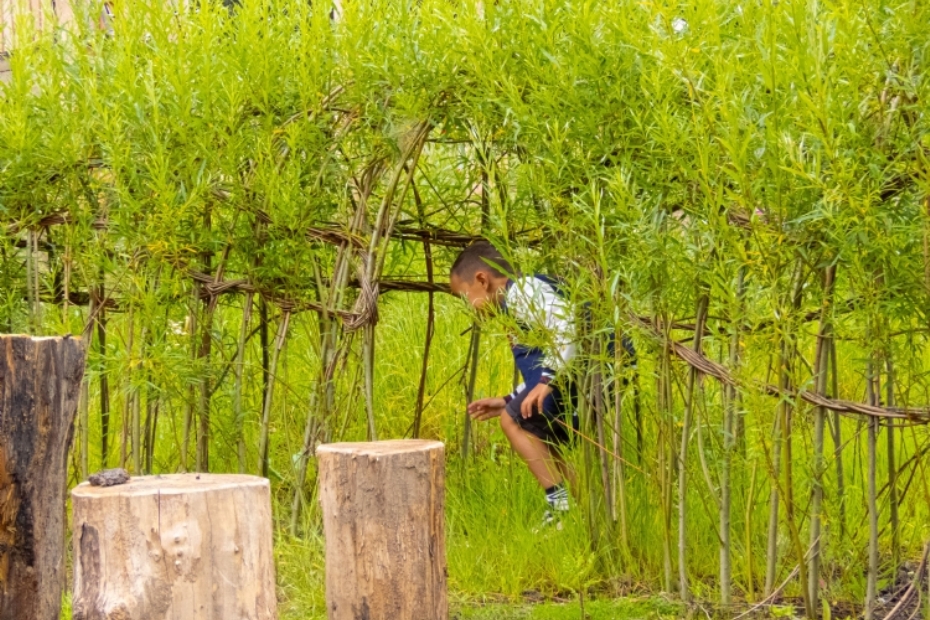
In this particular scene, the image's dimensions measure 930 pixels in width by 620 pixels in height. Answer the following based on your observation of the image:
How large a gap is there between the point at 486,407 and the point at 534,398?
1.87 feet

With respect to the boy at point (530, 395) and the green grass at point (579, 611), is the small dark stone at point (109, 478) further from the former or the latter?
the green grass at point (579, 611)

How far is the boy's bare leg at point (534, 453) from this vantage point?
5078 mm

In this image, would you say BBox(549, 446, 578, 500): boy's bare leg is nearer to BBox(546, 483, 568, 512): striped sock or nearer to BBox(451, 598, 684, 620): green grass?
BBox(546, 483, 568, 512): striped sock

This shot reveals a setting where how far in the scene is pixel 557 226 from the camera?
13.0ft

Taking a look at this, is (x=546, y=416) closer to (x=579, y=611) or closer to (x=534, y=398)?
(x=534, y=398)

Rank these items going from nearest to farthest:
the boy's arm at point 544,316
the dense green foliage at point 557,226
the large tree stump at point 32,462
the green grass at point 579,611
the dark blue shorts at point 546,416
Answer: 1. the dense green foliage at point 557,226
2. the large tree stump at point 32,462
3. the boy's arm at point 544,316
4. the green grass at point 579,611
5. the dark blue shorts at point 546,416

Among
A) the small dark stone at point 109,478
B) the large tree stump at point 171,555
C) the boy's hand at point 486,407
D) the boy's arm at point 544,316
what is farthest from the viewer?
the boy's hand at point 486,407

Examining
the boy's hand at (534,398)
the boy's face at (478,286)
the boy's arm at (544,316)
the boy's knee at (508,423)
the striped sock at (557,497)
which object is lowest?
the striped sock at (557,497)

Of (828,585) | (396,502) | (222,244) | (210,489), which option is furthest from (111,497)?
(828,585)

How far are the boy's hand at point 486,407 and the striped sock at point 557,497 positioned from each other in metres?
0.41

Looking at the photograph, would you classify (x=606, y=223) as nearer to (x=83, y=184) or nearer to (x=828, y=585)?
(x=828, y=585)

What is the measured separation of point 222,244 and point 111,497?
176cm

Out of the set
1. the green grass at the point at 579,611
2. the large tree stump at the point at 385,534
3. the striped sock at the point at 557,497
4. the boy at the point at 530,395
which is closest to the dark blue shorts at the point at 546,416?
the boy at the point at 530,395

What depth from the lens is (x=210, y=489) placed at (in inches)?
120
